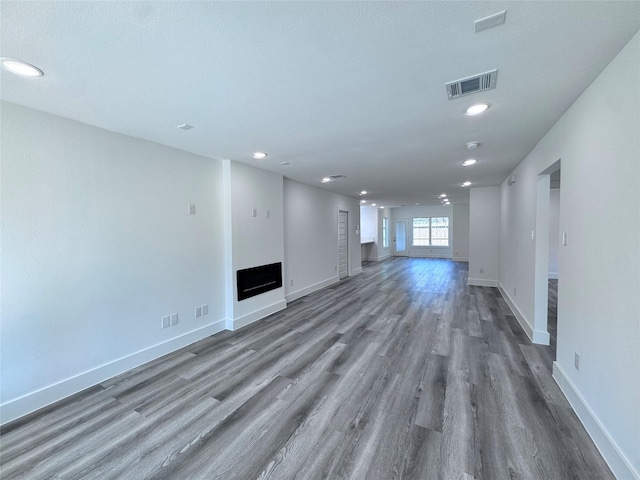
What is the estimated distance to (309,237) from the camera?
6.20 meters

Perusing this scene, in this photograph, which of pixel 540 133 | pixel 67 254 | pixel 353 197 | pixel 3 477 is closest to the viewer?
pixel 3 477

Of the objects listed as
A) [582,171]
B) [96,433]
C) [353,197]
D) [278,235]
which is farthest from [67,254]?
[353,197]

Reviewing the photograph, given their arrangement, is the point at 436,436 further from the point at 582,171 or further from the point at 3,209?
the point at 3,209

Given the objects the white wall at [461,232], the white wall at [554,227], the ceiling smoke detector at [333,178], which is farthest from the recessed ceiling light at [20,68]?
the white wall at [461,232]

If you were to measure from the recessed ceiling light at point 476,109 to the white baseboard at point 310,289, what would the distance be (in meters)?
4.24

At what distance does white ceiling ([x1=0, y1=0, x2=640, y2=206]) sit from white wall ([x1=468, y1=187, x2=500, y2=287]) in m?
4.33

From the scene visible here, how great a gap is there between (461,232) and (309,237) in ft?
27.1

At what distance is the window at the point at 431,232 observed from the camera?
41.5ft

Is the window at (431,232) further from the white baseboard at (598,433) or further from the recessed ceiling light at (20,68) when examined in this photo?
the recessed ceiling light at (20,68)

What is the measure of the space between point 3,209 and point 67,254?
0.53 m

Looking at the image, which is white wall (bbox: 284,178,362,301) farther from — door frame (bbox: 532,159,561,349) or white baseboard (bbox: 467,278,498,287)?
door frame (bbox: 532,159,561,349)

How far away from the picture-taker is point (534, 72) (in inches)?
68.4

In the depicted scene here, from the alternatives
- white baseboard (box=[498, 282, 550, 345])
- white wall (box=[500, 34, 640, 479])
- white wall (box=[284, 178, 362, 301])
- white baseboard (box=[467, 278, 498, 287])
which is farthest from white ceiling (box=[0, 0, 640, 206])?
white baseboard (box=[467, 278, 498, 287])

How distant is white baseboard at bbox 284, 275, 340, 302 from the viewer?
220 inches
